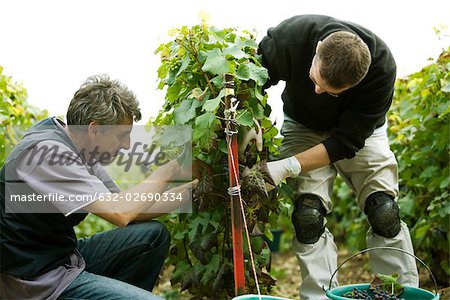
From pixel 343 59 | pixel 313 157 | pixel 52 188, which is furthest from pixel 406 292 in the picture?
pixel 52 188

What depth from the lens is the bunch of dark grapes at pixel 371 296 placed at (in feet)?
8.71

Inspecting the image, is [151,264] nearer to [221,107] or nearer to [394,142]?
[221,107]

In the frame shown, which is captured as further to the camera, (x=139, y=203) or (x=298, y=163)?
(x=298, y=163)

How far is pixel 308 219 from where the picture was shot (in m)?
3.12

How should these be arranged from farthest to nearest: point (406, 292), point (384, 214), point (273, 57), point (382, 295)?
1. point (384, 214)
2. point (273, 57)
3. point (406, 292)
4. point (382, 295)

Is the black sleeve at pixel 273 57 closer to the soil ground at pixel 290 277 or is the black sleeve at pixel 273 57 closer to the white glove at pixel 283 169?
the white glove at pixel 283 169

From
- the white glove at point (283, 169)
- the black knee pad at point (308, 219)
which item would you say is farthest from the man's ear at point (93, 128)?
the black knee pad at point (308, 219)

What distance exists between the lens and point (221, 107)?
2.77 meters

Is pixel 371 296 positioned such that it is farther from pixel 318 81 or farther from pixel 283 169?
pixel 318 81

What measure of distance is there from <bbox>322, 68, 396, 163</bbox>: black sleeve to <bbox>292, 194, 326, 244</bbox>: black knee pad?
0.25 m

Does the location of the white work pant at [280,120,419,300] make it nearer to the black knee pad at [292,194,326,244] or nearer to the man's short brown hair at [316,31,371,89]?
the black knee pad at [292,194,326,244]

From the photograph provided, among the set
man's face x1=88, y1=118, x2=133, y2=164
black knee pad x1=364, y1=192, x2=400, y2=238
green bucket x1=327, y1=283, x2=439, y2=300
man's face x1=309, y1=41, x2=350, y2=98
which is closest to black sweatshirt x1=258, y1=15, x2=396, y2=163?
man's face x1=309, y1=41, x2=350, y2=98

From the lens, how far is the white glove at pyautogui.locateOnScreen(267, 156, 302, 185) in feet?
9.53

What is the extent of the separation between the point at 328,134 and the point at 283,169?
0.48 metres
